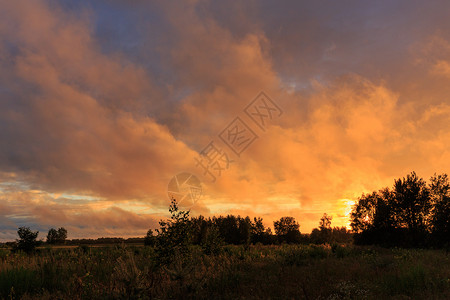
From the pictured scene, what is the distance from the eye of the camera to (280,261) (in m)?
19.5

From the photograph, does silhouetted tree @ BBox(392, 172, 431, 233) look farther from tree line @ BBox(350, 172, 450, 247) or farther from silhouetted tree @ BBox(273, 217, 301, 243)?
silhouetted tree @ BBox(273, 217, 301, 243)

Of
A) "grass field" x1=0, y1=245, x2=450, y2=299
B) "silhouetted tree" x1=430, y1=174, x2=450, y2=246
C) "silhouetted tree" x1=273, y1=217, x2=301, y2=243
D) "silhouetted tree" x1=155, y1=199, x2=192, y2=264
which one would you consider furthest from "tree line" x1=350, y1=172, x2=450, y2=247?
"silhouetted tree" x1=273, y1=217, x2=301, y2=243

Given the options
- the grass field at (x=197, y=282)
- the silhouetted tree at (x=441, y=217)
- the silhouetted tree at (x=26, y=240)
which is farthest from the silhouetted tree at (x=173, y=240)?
the silhouetted tree at (x=441, y=217)

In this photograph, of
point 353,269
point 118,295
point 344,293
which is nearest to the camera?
point 118,295

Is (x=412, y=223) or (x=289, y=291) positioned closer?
(x=289, y=291)

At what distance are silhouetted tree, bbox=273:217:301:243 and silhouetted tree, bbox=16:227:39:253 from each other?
76785mm

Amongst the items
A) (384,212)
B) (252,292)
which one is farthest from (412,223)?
(252,292)

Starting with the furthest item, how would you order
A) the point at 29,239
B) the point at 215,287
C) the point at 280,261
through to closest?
1. the point at 29,239
2. the point at 280,261
3. the point at 215,287

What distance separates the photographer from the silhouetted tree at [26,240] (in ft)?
69.7

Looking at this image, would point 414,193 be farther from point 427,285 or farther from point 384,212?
point 427,285

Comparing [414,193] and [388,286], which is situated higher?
[414,193]

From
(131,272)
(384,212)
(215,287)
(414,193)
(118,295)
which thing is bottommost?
(215,287)

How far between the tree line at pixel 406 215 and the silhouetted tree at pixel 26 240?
40404 mm

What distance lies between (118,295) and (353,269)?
12538 mm
